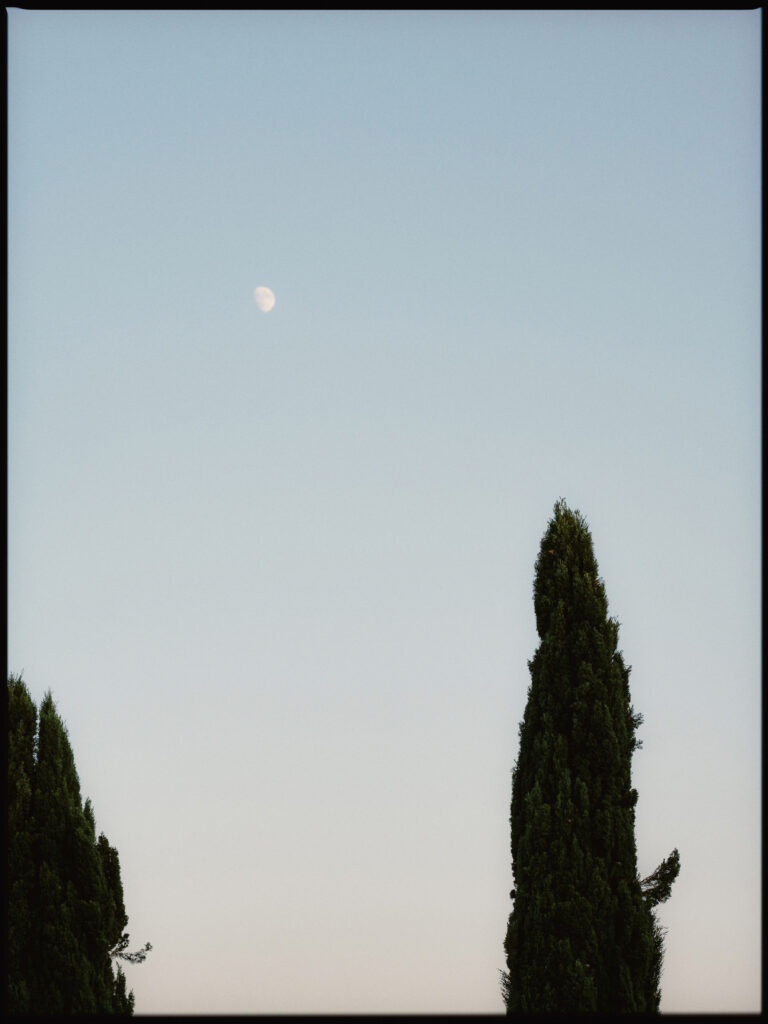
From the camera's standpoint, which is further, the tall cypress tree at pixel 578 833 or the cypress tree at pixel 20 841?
the cypress tree at pixel 20 841

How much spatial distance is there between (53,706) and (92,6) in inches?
514

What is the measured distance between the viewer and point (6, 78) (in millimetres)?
7223

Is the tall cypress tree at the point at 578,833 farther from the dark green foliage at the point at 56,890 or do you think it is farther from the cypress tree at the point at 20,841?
the cypress tree at the point at 20,841

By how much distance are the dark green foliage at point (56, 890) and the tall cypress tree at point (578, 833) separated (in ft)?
19.7

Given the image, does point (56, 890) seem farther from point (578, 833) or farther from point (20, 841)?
point (578, 833)

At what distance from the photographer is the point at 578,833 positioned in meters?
16.4

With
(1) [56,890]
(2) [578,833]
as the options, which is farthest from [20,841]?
(2) [578,833]

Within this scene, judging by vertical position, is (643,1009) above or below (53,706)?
below

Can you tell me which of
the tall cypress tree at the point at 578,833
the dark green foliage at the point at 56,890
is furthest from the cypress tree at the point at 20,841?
the tall cypress tree at the point at 578,833

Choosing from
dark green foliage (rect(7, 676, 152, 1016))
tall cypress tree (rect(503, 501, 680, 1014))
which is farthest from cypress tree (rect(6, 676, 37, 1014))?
tall cypress tree (rect(503, 501, 680, 1014))

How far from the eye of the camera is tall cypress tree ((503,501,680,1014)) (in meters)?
15.9

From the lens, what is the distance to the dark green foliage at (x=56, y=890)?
56.0 feet

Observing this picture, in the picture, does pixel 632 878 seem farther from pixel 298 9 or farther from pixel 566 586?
pixel 298 9

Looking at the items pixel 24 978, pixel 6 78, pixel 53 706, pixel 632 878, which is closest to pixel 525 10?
pixel 6 78
